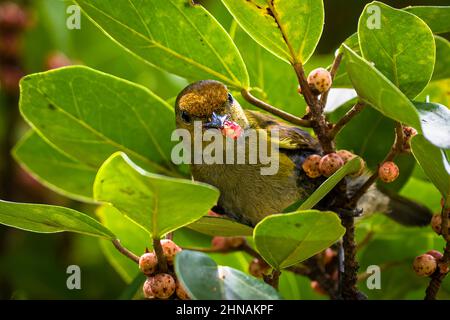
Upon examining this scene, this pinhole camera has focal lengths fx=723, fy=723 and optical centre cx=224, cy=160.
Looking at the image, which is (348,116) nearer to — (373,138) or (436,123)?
(436,123)

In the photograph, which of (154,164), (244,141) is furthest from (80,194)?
(244,141)

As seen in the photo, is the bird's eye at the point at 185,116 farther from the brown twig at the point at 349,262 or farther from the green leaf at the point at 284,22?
the brown twig at the point at 349,262

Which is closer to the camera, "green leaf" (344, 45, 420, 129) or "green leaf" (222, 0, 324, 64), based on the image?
"green leaf" (344, 45, 420, 129)

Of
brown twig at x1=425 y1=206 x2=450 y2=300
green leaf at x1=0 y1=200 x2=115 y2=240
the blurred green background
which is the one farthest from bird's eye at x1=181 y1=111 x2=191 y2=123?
brown twig at x1=425 y1=206 x2=450 y2=300

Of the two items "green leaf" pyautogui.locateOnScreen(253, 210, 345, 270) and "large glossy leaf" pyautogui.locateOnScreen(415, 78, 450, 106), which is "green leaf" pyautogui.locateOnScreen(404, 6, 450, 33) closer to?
"large glossy leaf" pyautogui.locateOnScreen(415, 78, 450, 106)

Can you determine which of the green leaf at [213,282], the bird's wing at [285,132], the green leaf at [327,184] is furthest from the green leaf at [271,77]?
the green leaf at [213,282]

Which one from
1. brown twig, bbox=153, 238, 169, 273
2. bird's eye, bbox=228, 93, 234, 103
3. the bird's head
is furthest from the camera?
bird's eye, bbox=228, 93, 234, 103
